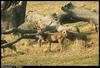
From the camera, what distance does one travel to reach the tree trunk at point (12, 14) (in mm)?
9820

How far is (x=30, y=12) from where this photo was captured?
32.4 feet

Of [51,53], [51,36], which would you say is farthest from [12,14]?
[51,53]

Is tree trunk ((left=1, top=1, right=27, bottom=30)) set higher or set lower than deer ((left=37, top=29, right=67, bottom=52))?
higher

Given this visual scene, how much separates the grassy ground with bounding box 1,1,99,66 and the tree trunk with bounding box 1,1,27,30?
152 mm

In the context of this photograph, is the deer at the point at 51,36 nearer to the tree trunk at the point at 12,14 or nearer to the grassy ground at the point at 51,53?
the grassy ground at the point at 51,53

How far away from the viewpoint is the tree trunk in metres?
9.82

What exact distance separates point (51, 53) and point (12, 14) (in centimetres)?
105

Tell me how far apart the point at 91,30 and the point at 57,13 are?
72cm

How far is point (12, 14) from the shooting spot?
9.92 metres

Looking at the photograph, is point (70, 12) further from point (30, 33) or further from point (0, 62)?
point (0, 62)

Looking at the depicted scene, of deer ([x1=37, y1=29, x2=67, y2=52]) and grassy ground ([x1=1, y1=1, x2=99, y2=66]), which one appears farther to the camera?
deer ([x1=37, y1=29, x2=67, y2=52])

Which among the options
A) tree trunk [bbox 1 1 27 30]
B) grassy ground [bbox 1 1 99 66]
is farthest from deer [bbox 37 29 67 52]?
tree trunk [bbox 1 1 27 30]

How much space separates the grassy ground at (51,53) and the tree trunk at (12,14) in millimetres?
152

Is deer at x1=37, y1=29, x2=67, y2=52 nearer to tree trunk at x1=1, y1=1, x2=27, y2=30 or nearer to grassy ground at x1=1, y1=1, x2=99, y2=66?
grassy ground at x1=1, y1=1, x2=99, y2=66
